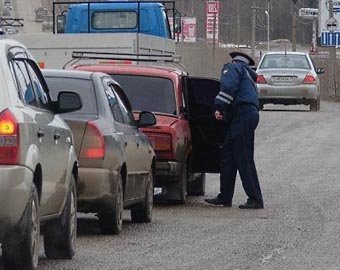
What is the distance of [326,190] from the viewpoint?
16141 millimetres

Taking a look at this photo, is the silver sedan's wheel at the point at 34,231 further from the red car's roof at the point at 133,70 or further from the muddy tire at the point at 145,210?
the red car's roof at the point at 133,70

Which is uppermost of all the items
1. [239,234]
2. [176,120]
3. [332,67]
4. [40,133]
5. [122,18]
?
[122,18]

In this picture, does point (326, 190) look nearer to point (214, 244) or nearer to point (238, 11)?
point (214, 244)

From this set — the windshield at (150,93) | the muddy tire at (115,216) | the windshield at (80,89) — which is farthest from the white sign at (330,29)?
the muddy tire at (115,216)

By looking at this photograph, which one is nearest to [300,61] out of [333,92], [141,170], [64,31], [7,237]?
[64,31]

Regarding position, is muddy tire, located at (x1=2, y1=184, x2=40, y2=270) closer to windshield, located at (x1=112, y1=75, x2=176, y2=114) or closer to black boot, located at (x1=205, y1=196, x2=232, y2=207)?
windshield, located at (x1=112, y1=75, x2=176, y2=114)

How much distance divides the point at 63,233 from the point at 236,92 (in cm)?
527

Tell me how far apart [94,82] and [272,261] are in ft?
9.09

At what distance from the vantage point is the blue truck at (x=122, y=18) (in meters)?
24.7

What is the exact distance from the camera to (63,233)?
9477mm

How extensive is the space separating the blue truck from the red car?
9.24 metres

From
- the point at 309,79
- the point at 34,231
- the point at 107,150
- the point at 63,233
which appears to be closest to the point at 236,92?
the point at 107,150

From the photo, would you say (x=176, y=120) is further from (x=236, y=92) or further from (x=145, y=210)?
(x=145, y=210)

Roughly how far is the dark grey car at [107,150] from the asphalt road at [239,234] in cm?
31
